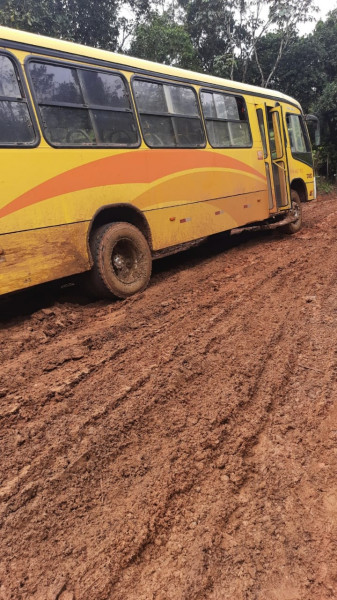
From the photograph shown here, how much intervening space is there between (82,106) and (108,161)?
2.12 feet

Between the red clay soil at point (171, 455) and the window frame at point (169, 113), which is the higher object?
the window frame at point (169, 113)

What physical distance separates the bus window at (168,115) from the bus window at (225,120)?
1.02ft

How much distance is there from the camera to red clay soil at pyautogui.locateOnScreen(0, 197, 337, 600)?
1547 mm

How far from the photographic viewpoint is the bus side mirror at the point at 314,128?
30.8ft

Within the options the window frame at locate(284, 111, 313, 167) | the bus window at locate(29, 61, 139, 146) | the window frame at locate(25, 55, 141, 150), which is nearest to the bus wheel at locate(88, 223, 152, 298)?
the window frame at locate(25, 55, 141, 150)

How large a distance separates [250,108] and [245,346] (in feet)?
19.1

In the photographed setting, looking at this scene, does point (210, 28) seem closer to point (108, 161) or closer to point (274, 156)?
point (274, 156)

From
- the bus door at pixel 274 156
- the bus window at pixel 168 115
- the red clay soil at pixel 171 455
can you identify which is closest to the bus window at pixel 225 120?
the bus window at pixel 168 115

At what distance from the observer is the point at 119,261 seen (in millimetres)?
5023

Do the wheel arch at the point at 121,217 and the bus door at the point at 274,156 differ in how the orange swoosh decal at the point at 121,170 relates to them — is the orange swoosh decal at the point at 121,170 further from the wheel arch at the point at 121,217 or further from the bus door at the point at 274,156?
the bus door at the point at 274,156

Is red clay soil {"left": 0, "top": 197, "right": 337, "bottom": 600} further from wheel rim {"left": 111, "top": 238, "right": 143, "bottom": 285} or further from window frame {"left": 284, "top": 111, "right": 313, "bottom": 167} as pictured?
window frame {"left": 284, "top": 111, "right": 313, "bottom": 167}

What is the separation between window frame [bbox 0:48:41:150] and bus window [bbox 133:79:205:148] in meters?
1.63

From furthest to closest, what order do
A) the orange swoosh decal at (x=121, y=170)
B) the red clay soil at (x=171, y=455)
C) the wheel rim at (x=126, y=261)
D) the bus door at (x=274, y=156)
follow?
the bus door at (x=274, y=156) → the wheel rim at (x=126, y=261) → the orange swoosh decal at (x=121, y=170) → the red clay soil at (x=171, y=455)

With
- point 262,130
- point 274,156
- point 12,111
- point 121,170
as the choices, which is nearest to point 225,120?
point 262,130
